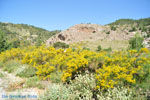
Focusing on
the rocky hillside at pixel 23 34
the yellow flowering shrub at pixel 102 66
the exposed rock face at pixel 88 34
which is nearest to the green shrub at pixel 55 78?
the yellow flowering shrub at pixel 102 66

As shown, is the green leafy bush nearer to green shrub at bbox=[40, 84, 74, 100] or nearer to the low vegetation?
the low vegetation

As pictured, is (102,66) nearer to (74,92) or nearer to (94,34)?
(74,92)

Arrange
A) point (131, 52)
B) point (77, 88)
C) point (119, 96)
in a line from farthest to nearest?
1. point (131, 52)
2. point (77, 88)
3. point (119, 96)

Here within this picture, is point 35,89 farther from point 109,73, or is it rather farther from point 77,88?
point 109,73

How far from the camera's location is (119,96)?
2.86 metres

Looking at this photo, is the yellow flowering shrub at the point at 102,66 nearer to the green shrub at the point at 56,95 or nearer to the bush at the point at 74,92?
the bush at the point at 74,92

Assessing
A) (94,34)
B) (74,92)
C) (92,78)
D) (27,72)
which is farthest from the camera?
(94,34)

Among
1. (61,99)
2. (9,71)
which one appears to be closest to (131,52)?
(61,99)

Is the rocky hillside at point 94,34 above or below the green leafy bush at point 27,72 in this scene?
above

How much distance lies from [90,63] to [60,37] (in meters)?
25.7

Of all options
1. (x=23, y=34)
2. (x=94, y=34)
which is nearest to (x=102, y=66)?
(x=94, y=34)

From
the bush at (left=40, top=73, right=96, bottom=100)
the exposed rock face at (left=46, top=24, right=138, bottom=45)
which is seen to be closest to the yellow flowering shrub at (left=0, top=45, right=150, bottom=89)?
the bush at (left=40, top=73, right=96, bottom=100)

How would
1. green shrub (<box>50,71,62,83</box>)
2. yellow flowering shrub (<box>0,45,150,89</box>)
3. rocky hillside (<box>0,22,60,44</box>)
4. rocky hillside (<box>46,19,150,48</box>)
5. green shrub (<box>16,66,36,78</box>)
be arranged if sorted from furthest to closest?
rocky hillside (<box>0,22,60,44</box>), rocky hillside (<box>46,19,150,48</box>), green shrub (<box>16,66,36,78</box>), green shrub (<box>50,71,62,83</box>), yellow flowering shrub (<box>0,45,150,89</box>)

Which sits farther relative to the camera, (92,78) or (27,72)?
(27,72)
